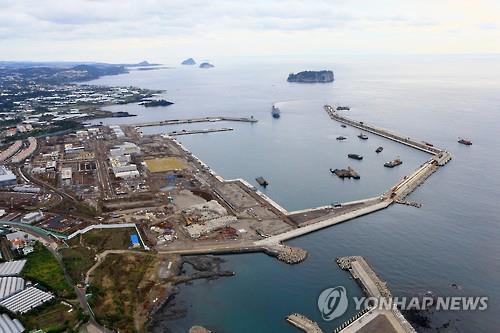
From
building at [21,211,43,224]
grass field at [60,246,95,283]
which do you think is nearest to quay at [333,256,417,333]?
grass field at [60,246,95,283]

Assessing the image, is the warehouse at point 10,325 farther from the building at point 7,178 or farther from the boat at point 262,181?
the boat at point 262,181

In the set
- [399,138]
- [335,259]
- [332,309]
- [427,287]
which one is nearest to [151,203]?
[335,259]

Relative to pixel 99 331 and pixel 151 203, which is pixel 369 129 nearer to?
pixel 151 203

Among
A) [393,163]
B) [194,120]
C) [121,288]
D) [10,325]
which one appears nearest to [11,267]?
[10,325]

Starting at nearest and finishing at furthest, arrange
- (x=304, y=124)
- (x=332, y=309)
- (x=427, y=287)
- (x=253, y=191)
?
1. (x=332, y=309)
2. (x=427, y=287)
3. (x=253, y=191)
4. (x=304, y=124)

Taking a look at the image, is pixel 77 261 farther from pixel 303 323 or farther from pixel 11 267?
pixel 303 323

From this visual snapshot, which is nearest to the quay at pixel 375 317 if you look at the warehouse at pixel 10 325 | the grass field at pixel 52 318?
the grass field at pixel 52 318
